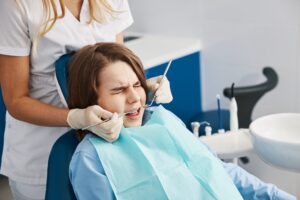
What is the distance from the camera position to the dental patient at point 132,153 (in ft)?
4.11

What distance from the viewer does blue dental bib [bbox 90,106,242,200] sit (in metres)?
1.26

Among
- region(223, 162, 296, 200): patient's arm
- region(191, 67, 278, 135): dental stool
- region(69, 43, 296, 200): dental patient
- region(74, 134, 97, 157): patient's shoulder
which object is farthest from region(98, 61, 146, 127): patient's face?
region(191, 67, 278, 135): dental stool

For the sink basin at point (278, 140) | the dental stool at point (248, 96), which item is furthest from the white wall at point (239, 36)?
the sink basin at point (278, 140)

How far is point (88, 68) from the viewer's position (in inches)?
52.2

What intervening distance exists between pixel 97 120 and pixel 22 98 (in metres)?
0.26

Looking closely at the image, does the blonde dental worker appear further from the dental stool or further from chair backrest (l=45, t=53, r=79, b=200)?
the dental stool

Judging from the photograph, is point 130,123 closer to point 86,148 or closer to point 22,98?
point 86,148

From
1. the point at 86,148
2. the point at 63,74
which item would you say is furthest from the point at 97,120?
the point at 63,74

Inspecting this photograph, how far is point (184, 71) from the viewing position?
95.6 inches

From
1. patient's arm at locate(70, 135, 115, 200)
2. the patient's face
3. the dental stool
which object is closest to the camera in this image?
patient's arm at locate(70, 135, 115, 200)

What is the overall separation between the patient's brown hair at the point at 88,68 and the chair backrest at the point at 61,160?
3 centimetres

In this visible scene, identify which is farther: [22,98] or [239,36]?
[239,36]

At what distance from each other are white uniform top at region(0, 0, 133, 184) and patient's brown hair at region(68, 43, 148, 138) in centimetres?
10

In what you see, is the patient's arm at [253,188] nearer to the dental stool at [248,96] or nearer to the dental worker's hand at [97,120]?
the dental worker's hand at [97,120]
